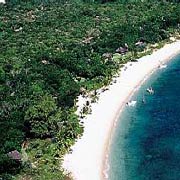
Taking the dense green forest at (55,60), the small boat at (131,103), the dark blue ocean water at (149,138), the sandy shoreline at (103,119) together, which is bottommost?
the dark blue ocean water at (149,138)

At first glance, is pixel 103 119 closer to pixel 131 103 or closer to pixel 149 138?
pixel 131 103

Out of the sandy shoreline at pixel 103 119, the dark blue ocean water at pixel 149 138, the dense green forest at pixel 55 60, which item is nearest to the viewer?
the dark blue ocean water at pixel 149 138

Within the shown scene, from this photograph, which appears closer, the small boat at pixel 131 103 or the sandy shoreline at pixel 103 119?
the sandy shoreline at pixel 103 119

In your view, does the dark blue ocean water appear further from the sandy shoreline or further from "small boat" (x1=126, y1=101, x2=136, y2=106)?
the sandy shoreline

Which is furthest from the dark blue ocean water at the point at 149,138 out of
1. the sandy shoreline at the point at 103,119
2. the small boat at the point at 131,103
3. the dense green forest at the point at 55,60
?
the dense green forest at the point at 55,60

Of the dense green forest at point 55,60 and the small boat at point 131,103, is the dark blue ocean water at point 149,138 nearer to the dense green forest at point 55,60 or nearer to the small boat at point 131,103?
the small boat at point 131,103

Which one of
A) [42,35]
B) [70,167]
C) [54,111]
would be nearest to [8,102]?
[54,111]

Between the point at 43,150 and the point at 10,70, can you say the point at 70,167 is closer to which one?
the point at 43,150
